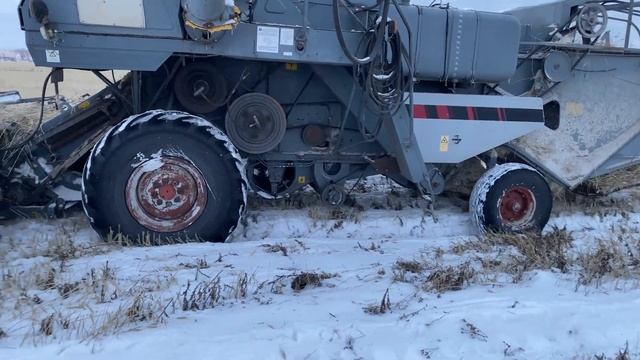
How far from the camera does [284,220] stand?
567 cm

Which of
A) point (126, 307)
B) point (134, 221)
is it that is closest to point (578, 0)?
point (134, 221)

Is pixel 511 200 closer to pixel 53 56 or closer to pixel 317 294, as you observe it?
pixel 317 294

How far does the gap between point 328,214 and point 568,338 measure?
114 inches

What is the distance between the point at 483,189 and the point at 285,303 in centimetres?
294

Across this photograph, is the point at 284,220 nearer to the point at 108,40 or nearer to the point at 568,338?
the point at 108,40

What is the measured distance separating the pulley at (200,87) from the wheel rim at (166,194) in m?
0.77

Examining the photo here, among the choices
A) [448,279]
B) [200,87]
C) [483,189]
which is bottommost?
[483,189]

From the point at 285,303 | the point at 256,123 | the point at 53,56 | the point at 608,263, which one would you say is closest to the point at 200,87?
the point at 256,123

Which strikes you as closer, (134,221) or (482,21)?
(134,221)

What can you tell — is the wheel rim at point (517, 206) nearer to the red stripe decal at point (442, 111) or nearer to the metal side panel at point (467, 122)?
the metal side panel at point (467, 122)

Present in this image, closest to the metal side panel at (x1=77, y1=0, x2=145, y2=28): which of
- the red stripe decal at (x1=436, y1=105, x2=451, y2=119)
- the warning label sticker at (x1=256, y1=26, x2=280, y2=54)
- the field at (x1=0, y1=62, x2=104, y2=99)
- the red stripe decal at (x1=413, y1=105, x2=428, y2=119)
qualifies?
the warning label sticker at (x1=256, y1=26, x2=280, y2=54)

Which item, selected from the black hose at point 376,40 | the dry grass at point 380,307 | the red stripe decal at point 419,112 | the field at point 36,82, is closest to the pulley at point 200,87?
the black hose at point 376,40

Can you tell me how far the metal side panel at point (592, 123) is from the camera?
6492 mm

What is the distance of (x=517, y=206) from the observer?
601cm
